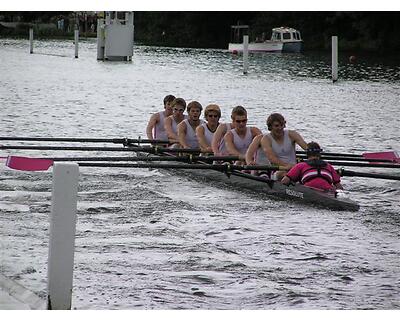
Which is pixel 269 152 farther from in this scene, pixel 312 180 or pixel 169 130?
pixel 169 130

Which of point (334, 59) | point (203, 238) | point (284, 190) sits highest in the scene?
point (334, 59)

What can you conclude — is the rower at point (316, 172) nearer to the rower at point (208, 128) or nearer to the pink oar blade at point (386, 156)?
the pink oar blade at point (386, 156)

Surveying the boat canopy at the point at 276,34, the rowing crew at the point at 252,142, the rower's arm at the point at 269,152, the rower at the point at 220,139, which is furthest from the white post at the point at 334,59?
the rower's arm at the point at 269,152

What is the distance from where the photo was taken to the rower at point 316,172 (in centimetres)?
1084

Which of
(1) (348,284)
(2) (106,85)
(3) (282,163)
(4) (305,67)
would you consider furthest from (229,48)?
(1) (348,284)

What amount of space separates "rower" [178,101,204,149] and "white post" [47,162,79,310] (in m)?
6.60

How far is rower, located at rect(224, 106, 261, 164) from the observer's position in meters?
12.2

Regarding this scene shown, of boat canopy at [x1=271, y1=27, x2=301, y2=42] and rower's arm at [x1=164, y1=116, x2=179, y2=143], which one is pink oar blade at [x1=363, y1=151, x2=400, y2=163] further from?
boat canopy at [x1=271, y1=27, x2=301, y2=42]

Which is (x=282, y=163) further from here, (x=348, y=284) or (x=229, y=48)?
(x=229, y=48)

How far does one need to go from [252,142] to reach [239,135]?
0.60 meters

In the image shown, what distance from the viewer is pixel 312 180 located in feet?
36.1

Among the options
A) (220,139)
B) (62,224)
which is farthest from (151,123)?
(62,224)

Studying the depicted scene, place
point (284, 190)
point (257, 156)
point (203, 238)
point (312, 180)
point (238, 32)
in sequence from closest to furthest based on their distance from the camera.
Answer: point (203, 238) → point (312, 180) → point (284, 190) → point (257, 156) → point (238, 32)
